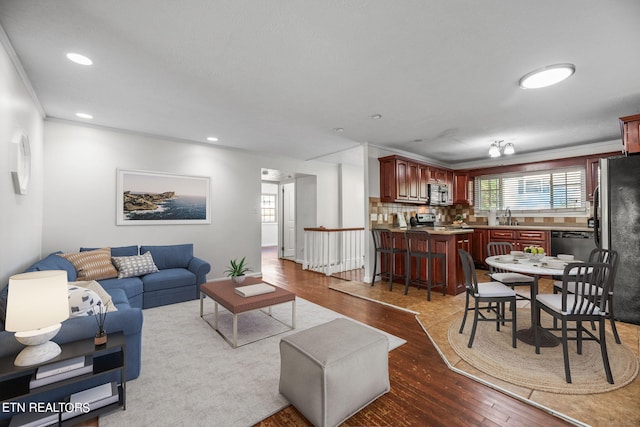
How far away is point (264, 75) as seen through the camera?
8.76ft

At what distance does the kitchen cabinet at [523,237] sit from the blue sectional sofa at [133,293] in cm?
577

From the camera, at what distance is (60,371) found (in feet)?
5.29

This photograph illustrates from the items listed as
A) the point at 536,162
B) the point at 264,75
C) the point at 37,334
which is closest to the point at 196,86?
the point at 264,75

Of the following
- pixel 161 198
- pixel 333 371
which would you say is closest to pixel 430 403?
pixel 333 371

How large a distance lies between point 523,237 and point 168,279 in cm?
646

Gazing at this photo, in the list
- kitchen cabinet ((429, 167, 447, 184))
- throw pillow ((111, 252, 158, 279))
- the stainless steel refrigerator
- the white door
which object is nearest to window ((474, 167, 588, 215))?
kitchen cabinet ((429, 167, 447, 184))

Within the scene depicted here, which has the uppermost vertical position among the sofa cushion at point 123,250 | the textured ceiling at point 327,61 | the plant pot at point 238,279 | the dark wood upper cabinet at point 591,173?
the textured ceiling at point 327,61

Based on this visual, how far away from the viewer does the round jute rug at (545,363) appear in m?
2.03

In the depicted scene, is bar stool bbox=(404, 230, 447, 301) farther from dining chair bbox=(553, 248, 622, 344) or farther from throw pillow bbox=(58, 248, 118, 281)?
throw pillow bbox=(58, 248, 118, 281)

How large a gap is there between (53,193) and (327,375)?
4.49m

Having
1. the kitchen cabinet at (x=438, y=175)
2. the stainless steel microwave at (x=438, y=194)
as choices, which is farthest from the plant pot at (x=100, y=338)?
the kitchen cabinet at (x=438, y=175)

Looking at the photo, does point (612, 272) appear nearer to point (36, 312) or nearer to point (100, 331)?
point (100, 331)

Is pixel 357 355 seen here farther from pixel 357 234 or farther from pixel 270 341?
pixel 357 234

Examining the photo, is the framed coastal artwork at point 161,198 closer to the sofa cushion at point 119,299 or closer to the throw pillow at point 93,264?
the throw pillow at point 93,264
